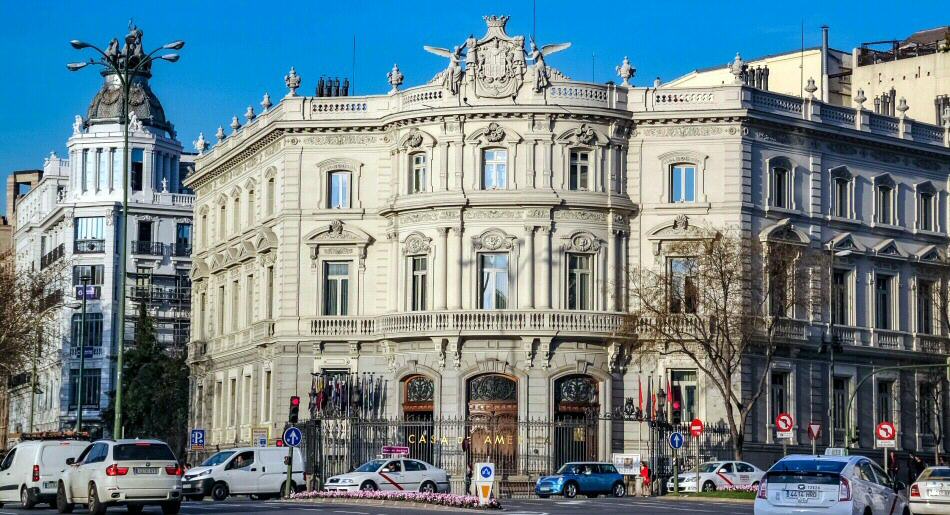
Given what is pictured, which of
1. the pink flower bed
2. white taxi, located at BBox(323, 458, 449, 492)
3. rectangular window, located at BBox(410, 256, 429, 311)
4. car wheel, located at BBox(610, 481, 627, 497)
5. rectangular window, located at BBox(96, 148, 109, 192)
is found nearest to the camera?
the pink flower bed

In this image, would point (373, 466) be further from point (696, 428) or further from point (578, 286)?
point (578, 286)

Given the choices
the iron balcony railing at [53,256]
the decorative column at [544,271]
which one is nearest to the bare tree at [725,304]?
the decorative column at [544,271]

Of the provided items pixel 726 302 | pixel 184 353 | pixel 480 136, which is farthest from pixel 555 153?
pixel 184 353

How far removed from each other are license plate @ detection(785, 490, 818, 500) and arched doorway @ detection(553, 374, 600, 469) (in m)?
33.0

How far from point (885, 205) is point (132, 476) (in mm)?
46517

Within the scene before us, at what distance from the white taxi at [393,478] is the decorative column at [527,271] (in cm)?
1304

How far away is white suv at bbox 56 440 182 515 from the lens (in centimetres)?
4206

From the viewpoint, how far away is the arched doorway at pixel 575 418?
72062 mm

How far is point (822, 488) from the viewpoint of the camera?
37.5m

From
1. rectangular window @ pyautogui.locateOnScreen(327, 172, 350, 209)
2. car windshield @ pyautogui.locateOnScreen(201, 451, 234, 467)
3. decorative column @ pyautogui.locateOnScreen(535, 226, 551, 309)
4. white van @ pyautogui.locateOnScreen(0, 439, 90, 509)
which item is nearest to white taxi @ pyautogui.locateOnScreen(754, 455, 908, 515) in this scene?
white van @ pyautogui.locateOnScreen(0, 439, 90, 509)

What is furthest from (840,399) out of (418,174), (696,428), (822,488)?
(822,488)

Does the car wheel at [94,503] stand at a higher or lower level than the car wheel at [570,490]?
higher

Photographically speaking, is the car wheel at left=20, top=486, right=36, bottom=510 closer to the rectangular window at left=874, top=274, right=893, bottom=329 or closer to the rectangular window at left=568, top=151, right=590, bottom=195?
the rectangular window at left=568, top=151, right=590, bottom=195

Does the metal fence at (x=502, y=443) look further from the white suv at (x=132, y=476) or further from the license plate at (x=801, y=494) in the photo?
the license plate at (x=801, y=494)
